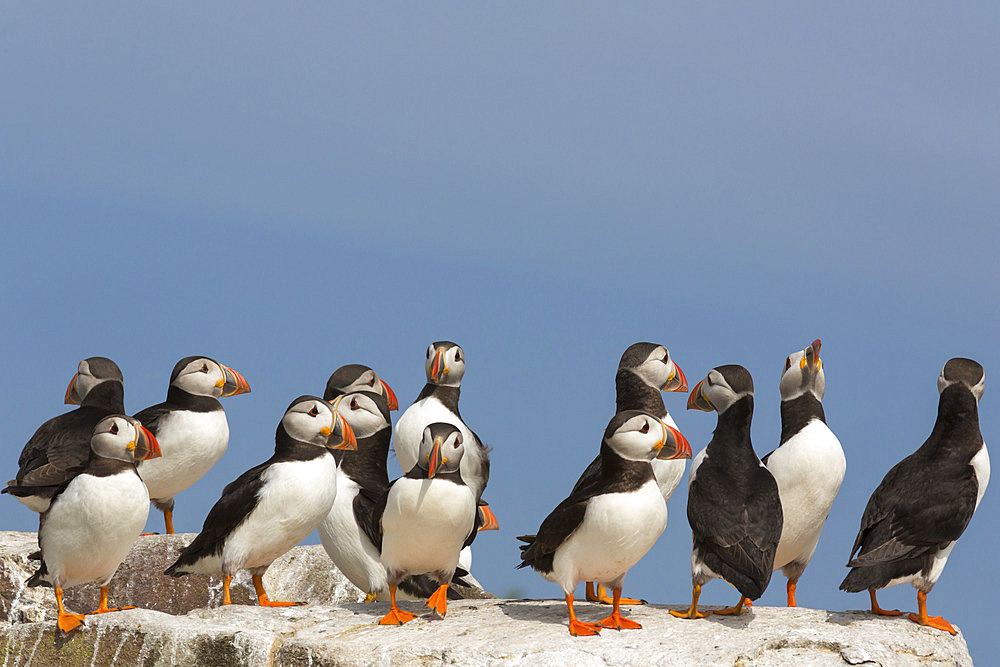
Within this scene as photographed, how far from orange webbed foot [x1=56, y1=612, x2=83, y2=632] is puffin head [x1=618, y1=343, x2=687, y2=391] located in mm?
4802

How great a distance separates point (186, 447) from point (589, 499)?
5.00m

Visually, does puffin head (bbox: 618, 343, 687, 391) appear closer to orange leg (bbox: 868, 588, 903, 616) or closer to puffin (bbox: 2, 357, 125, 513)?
orange leg (bbox: 868, 588, 903, 616)

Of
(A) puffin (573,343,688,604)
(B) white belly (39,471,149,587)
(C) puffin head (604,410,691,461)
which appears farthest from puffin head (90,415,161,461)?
(A) puffin (573,343,688,604)

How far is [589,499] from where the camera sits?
26.7ft

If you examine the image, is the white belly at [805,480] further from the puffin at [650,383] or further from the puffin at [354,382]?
the puffin at [354,382]

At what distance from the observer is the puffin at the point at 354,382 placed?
11555 mm

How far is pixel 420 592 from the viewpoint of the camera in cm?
998

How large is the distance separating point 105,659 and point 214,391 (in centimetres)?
343

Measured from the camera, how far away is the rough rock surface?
25.4ft

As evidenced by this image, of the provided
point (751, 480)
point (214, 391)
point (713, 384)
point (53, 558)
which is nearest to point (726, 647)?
point (751, 480)

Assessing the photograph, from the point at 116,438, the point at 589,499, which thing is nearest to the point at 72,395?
the point at 116,438

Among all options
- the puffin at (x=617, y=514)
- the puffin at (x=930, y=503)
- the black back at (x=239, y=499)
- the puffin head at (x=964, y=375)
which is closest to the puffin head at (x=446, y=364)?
the black back at (x=239, y=499)

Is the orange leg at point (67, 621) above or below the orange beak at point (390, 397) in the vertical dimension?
below

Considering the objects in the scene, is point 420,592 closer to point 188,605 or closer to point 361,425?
point 361,425
